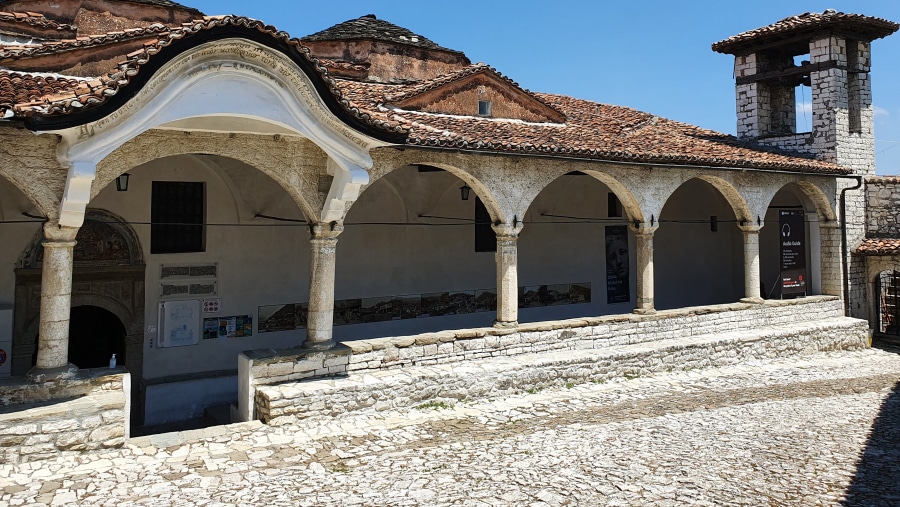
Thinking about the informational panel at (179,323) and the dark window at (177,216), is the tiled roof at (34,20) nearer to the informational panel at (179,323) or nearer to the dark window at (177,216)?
the dark window at (177,216)

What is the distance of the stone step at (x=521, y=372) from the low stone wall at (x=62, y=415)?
1.41 m

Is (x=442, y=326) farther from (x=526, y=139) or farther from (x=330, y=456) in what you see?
(x=330, y=456)

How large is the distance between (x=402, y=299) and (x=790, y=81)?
10200mm

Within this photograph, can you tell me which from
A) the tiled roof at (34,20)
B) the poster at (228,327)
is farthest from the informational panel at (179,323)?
the tiled roof at (34,20)

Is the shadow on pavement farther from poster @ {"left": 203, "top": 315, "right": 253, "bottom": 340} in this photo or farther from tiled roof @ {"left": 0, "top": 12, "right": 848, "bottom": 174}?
poster @ {"left": 203, "top": 315, "right": 253, "bottom": 340}

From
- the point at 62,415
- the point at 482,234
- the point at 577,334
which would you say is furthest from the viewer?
the point at 482,234

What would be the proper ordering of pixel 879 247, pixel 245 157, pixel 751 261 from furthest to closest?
pixel 879 247 → pixel 751 261 → pixel 245 157

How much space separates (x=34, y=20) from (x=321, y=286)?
223 inches

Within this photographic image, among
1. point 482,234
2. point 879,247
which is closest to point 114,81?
point 482,234

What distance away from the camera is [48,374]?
5.80m

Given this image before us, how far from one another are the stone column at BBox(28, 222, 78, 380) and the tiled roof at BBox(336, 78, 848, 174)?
3.13 m

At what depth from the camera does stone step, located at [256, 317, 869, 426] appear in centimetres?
677

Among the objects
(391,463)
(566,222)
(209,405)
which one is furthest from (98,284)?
(566,222)

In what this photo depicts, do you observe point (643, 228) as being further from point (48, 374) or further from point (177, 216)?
point (48, 374)
